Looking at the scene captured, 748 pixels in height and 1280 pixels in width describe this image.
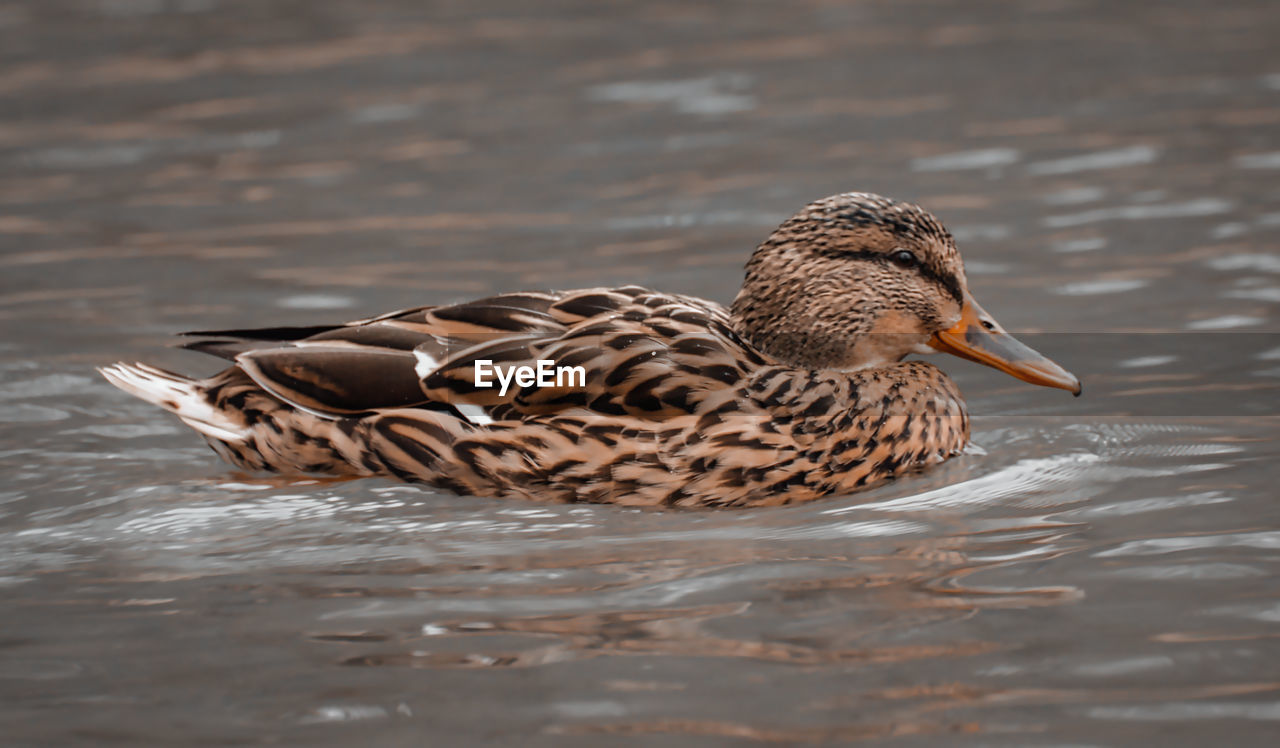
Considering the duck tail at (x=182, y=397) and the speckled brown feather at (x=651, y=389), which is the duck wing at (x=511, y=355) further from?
the duck tail at (x=182, y=397)

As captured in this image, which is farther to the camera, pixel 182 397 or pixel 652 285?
pixel 652 285

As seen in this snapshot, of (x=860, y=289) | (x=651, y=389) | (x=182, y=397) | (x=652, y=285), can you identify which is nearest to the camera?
(x=651, y=389)

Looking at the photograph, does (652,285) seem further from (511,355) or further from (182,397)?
(182,397)

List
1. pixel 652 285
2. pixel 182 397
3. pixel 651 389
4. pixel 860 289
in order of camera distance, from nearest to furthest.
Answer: pixel 651 389 → pixel 860 289 → pixel 182 397 → pixel 652 285

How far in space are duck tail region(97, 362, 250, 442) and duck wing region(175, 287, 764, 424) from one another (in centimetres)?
22

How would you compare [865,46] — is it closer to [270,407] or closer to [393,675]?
[270,407]

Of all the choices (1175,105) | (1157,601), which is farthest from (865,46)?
(1157,601)

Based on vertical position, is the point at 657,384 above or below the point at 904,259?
below

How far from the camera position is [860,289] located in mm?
6398

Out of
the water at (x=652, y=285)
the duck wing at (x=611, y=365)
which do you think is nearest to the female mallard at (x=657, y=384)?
the duck wing at (x=611, y=365)

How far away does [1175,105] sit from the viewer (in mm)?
12055

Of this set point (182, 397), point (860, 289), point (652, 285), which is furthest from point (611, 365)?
point (652, 285)

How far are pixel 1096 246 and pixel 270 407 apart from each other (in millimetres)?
5072

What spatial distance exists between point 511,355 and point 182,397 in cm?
145
